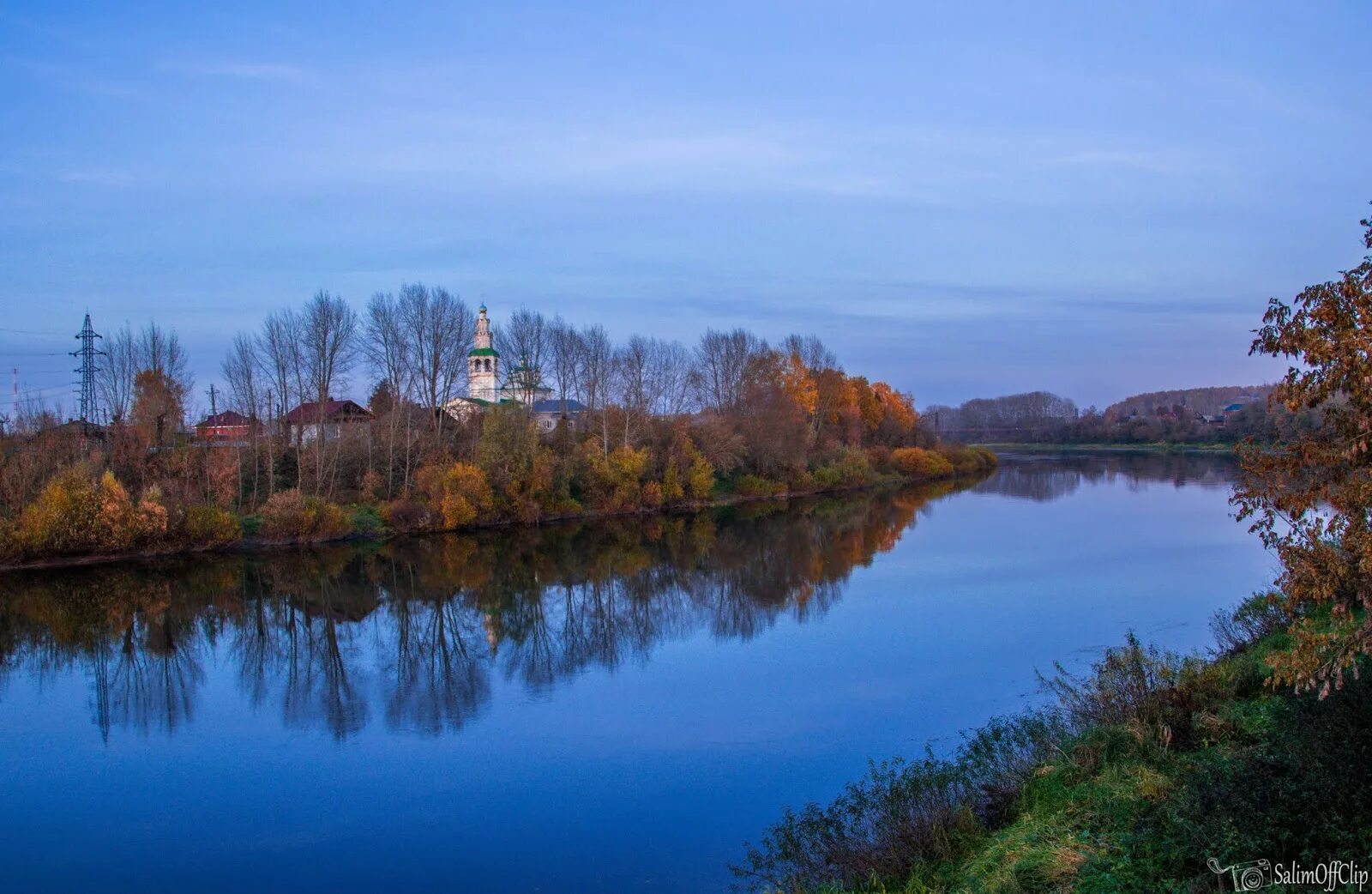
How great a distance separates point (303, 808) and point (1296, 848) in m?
8.10

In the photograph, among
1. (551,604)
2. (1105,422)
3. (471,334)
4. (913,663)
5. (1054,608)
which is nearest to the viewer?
(913,663)

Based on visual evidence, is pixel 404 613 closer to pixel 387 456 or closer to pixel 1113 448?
pixel 387 456

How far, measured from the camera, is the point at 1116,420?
4186 inches

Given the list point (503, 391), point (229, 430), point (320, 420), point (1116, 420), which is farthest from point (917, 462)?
point (1116, 420)

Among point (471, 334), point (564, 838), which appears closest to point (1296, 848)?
point (564, 838)

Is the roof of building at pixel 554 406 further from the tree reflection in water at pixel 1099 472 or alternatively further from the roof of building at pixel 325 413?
the tree reflection in water at pixel 1099 472

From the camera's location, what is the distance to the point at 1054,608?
1591 centimetres

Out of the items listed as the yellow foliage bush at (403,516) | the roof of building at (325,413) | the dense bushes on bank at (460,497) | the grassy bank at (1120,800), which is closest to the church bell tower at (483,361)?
the roof of building at (325,413)

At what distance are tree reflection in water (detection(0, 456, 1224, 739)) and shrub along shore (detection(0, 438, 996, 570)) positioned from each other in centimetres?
101

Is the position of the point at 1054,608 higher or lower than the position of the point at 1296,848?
lower

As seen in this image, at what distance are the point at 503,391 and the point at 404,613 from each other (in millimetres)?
23482

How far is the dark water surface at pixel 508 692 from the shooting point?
25.8 ft

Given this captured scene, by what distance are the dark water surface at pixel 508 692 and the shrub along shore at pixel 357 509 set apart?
4.42 feet

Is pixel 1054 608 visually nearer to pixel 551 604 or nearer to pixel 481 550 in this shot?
pixel 551 604
